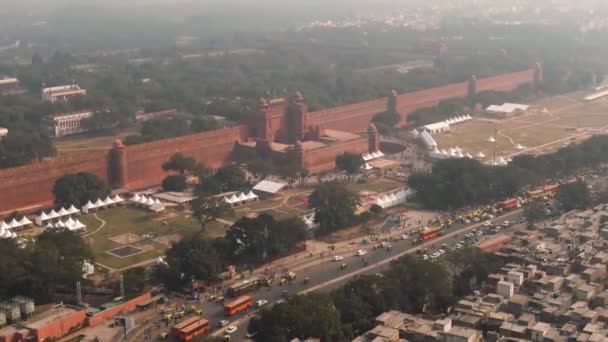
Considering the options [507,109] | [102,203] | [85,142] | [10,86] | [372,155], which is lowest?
[507,109]

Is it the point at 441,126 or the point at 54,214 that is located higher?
the point at 54,214

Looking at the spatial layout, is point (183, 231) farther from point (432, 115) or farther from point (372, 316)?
point (432, 115)

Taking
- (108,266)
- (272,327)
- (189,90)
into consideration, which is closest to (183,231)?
(108,266)

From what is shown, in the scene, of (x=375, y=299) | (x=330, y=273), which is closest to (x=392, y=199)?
(x=330, y=273)

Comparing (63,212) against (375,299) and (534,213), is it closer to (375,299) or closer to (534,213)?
(375,299)

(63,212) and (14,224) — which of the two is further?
(63,212)

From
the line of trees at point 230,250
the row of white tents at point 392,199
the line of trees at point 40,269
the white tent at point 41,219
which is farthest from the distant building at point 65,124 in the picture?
the line of trees at point 230,250

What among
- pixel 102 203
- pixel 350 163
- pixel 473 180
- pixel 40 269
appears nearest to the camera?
pixel 40 269

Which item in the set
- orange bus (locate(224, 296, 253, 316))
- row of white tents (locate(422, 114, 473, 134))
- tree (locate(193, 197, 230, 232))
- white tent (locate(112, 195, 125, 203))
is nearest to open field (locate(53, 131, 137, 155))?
white tent (locate(112, 195, 125, 203))
